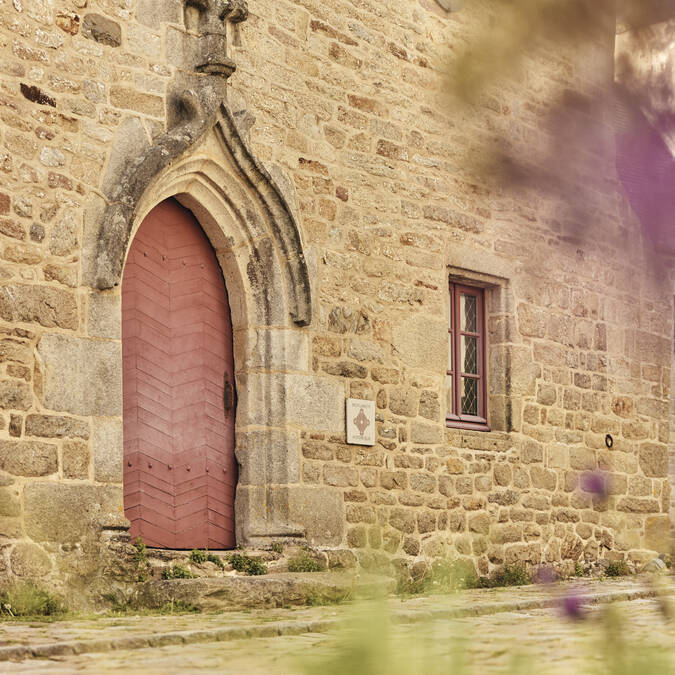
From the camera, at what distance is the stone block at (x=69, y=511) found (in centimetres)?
643

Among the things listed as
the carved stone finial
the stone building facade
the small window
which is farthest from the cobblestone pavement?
the carved stone finial

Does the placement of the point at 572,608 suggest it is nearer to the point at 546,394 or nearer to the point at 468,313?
the point at 468,313

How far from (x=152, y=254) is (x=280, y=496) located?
169 centimetres

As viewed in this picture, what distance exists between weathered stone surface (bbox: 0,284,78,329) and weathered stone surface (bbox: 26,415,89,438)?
49 centimetres

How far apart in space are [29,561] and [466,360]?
442 centimetres

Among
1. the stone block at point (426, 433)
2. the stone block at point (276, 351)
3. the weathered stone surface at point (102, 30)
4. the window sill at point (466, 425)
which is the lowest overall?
the stone block at point (426, 433)

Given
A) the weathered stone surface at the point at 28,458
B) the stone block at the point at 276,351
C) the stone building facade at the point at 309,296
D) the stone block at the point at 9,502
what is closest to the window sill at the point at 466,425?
the stone building facade at the point at 309,296

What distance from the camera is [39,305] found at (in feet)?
21.8

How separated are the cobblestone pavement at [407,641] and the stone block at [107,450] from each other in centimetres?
97

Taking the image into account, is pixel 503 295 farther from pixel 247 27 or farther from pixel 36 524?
pixel 36 524

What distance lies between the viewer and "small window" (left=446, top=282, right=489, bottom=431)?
31.8 feet

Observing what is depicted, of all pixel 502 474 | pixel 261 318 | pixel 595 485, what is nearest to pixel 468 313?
pixel 502 474

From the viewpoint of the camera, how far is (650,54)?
68.2 inches

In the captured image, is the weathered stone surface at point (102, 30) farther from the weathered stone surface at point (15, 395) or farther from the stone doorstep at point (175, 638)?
the stone doorstep at point (175, 638)
